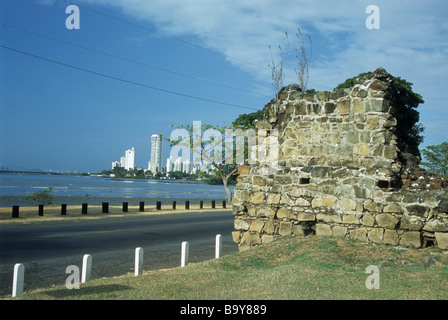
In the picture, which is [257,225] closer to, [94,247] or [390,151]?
[390,151]

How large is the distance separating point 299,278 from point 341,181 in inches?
130

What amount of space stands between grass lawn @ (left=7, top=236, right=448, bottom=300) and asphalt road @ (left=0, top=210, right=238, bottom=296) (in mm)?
2615

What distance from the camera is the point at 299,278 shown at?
258 inches

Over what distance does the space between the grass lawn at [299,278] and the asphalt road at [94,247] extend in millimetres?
2615

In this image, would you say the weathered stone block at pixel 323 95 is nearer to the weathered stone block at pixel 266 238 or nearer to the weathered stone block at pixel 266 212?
the weathered stone block at pixel 266 212

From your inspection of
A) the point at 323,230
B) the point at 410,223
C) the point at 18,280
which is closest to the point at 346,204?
the point at 323,230

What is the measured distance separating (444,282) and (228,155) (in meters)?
39.3

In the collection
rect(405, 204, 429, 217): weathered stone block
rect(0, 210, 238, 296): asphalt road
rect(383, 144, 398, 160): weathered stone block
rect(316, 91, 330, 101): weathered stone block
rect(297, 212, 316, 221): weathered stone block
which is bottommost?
rect(0, 210, 238, 296): asphalt road

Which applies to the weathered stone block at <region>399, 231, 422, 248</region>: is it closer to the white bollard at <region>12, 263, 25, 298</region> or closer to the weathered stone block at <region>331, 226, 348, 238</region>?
the weathered stone block at <region>331, 226, 348, 238</region>

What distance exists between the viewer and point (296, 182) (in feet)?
32.3

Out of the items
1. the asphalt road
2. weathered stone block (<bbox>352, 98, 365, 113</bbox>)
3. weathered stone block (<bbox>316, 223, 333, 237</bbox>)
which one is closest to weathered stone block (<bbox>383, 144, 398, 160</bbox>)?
weathered stone block (<bbox>352, 98, 365, 113</bbox>)

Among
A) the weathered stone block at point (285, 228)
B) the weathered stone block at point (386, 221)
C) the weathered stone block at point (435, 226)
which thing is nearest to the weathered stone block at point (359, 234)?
the weathered stone block at point (386, 221)

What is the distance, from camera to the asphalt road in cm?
968
